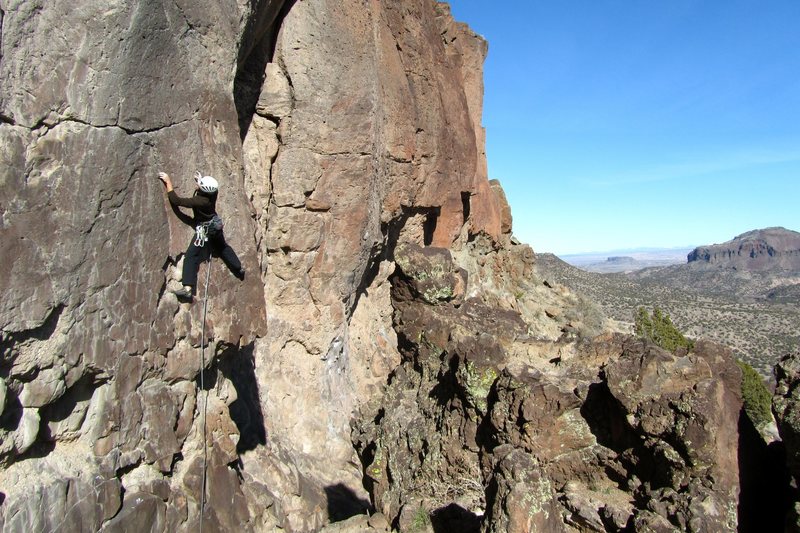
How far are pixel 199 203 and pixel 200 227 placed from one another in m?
0.36

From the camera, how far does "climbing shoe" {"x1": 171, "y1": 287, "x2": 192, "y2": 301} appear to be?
7.91 meters

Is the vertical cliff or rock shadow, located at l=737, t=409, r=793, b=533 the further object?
rock shadow, located at l=737, t=409, r=793, b=533

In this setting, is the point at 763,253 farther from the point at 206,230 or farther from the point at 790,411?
the point at 206,230

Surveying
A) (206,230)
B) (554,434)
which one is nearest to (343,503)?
(554,434)

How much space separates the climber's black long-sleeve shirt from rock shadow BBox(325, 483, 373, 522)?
7939 millimetres

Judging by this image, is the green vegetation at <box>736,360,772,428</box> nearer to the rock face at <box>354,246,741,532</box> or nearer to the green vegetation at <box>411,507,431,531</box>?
A: the rock face at <box>354,246,741,532</box>

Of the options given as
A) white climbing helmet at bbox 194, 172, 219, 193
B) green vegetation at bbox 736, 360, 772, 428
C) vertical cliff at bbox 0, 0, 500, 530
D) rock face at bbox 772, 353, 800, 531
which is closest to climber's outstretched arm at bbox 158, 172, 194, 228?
vertical cliff at bbox 0, 0, 500, 530

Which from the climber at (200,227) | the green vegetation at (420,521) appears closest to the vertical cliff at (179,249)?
the climber at (200,227)

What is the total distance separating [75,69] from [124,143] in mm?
972

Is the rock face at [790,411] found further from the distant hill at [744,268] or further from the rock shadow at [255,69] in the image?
the distant hill at [744,268]

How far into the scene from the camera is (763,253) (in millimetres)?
177250

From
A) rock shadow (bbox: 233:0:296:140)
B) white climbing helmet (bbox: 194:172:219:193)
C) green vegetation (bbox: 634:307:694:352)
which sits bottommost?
green vegetation (bbox: 634:307:694:352)

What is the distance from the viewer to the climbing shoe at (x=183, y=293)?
311 inches

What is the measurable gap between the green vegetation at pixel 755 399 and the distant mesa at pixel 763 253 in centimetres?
17299
